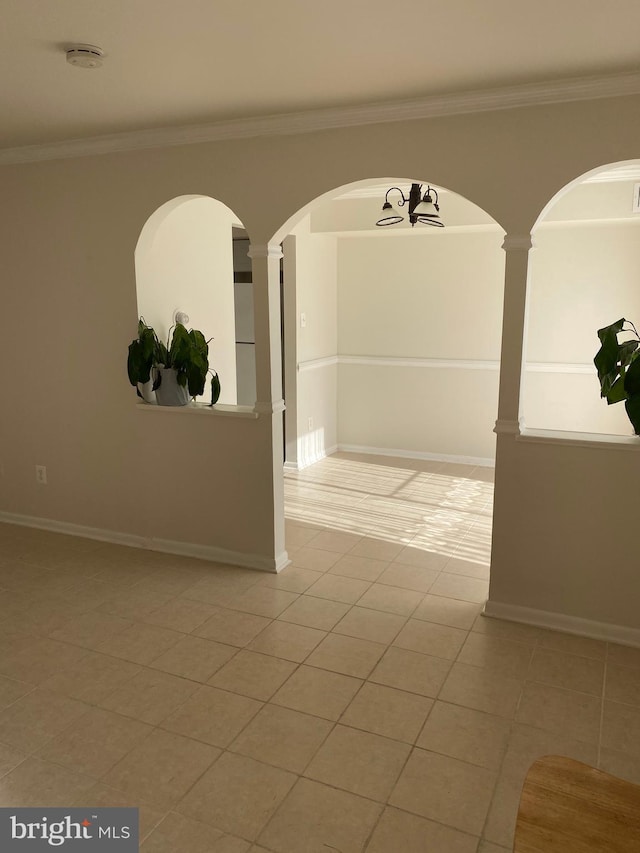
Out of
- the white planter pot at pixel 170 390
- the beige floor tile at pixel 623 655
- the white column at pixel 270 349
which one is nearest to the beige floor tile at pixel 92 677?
the white column at pixel 270 349

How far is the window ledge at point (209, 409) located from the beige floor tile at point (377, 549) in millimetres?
1098

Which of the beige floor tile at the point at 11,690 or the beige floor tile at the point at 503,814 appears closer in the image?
the beige floor tile at the point at 503,814

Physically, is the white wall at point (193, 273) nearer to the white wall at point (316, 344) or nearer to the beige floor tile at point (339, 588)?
the white wall at point (316, 344)

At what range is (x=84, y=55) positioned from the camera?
2.38 metres

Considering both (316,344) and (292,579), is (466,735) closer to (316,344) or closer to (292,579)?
(292,579)

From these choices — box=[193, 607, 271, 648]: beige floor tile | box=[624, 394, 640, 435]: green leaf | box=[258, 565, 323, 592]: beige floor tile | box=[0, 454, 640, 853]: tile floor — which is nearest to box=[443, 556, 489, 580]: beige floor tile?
box=[0, 454, 640, 853]: tile floor

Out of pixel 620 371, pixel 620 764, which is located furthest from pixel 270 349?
pixel 620 764

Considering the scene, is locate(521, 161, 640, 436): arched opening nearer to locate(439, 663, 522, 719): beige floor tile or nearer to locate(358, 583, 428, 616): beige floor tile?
locate(358, 583, 428, 616): beige floor tile

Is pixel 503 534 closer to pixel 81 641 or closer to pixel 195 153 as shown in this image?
pixel 81 641

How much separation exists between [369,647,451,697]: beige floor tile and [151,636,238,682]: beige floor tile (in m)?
0.66

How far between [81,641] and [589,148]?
3.10 m

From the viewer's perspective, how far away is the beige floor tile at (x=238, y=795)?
1975 millimetres

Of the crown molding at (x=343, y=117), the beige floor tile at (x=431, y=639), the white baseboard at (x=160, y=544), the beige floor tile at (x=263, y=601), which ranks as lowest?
the beige floor tile at (x=431, y=639)

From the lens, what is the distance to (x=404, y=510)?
15.9 ft
